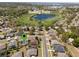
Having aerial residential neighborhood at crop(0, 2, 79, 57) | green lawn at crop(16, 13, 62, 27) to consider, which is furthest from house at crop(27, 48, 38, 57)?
green lawn at crop(16, 13, 62, 27)

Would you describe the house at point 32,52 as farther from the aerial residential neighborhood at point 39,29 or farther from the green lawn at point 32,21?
the green lawn at point 32,21

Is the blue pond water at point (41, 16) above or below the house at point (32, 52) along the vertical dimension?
above

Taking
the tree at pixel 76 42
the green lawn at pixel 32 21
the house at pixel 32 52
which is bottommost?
the house at pixel 32 52

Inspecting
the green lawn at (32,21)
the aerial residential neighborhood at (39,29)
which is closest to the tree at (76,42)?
the aerial residential neighborhood at (39,29)

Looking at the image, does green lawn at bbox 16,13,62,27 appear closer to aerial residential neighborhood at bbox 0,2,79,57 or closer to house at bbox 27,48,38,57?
aerial residential neighborhood at bbox 0,2,79,57

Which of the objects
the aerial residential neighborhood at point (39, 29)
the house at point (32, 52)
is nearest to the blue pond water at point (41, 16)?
the aerial residential neighborhood at point (39, 29)

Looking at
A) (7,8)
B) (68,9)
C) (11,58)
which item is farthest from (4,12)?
(68,9)

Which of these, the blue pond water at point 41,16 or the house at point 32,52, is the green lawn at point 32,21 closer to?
the blue pond water at point 41,16

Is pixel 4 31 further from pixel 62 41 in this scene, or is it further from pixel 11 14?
pixel 62 41
